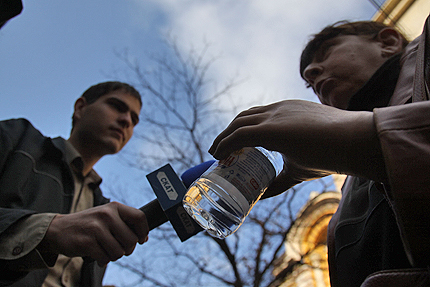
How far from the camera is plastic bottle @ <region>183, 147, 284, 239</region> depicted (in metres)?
1.11

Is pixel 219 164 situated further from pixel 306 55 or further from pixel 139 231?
pixel 306 55

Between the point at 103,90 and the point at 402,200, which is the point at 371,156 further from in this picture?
the point at 103,90

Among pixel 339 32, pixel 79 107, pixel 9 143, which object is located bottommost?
pixel 339 32

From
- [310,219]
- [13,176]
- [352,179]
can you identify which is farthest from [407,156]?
[310,219]

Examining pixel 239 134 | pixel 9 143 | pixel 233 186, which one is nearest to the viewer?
pixel 239 134

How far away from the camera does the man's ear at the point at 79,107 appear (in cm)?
342

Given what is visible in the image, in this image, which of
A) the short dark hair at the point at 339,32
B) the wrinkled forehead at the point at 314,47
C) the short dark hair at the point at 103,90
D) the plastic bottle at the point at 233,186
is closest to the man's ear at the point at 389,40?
the short dark hair at the point at 339,32

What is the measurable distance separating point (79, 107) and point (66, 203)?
1.61 m

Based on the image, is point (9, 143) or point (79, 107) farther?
point (79, 107)

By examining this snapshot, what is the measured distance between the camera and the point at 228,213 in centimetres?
125

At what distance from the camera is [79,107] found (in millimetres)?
3537

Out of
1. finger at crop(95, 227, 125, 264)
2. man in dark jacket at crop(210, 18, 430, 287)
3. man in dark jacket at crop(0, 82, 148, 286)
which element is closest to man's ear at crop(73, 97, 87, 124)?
man in dark jacket at crop(0, 82, 148, 286)

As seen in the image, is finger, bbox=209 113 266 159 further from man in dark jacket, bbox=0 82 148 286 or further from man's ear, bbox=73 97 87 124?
man's ear, bbox=73 97 87 124

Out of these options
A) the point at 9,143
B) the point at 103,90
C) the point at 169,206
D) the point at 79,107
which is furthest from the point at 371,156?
the point at 79,107
